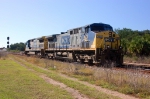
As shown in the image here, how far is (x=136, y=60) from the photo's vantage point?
96.3 ft

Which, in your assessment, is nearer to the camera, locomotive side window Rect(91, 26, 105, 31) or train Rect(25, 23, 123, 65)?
train Rect(25, 23, 123, 65)

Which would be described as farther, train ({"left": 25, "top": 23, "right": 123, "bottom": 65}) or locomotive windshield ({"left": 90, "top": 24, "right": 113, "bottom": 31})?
locomotive windshield ({"left": 90, "top": 24, "right": 113, "bottom": 31})

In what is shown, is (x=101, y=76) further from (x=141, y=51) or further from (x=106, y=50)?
(x=141, y=51)

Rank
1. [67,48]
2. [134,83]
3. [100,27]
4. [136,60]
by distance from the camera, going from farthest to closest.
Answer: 1. [136,60]
2. [67,48]
3. [100,27]
4. [134,83]

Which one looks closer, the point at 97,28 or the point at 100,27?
the point at 97,28

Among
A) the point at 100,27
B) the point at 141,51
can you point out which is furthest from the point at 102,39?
the point at 141,51

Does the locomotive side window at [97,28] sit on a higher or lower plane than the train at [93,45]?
higher

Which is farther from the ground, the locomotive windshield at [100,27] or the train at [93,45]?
the locomotive windshield at [100,27]

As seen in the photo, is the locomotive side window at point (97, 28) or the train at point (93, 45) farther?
the locomotive side window at point (97, 28)

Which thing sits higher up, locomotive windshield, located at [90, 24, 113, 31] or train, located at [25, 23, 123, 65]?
locomotive windshield, located at [90, 24, 113, 31]

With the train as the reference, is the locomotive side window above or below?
above

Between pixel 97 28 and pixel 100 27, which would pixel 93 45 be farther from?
pixel 100 27

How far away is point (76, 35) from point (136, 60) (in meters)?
10.3

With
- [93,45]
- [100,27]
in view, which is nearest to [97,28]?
[100,27]
